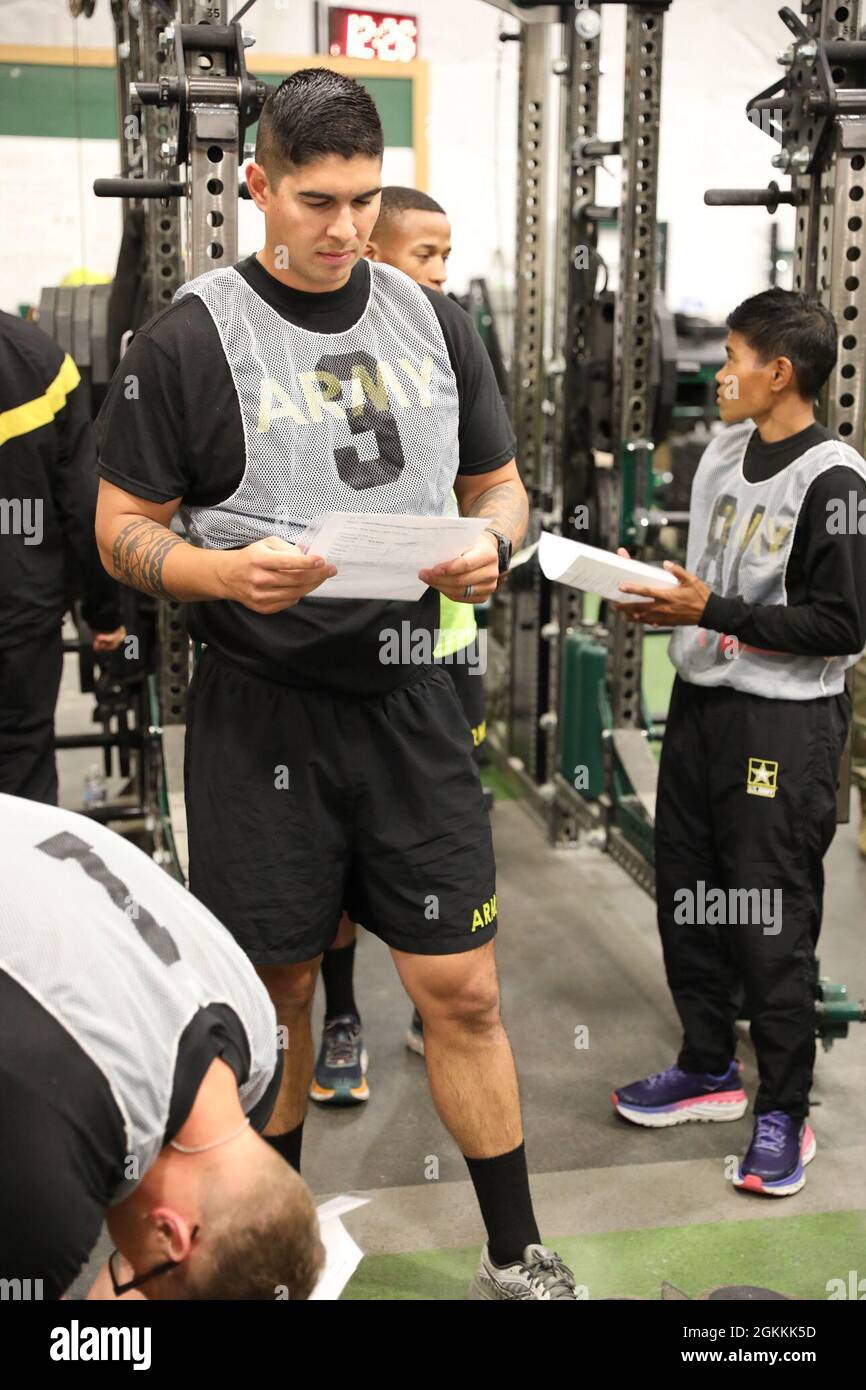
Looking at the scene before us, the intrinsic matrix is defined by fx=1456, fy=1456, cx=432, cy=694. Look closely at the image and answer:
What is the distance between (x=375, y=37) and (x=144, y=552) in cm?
647

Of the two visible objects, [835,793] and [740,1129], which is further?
[740,1129]

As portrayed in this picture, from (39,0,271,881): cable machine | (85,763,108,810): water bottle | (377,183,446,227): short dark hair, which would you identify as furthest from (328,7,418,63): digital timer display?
(377,183,446,227): short dark hair

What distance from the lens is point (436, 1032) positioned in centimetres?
224

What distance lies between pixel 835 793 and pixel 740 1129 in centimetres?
76

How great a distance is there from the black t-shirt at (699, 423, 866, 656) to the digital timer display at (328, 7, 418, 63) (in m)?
5.69

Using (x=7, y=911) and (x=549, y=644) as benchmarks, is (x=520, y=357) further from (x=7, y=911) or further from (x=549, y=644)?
(x=7, y=911)

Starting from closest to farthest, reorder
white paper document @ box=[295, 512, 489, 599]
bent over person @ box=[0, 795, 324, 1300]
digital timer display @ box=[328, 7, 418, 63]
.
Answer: bent over person @ box=[0, 795, 324, 1300] → white paper document @ box=[295, 512, 489, 599] → digital timer display @ box=[328, 7, 418, 63]

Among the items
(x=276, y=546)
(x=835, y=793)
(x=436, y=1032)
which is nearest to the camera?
(x=276, y=546)

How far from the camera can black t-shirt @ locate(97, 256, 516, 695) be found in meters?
2.04

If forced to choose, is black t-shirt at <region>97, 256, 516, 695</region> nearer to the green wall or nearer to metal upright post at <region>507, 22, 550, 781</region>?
metal upright post at <region>507, 22, 550, 781</region>

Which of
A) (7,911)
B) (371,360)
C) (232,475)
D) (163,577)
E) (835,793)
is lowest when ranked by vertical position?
(835,793)

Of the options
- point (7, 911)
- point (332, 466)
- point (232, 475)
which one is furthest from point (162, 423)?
point (7, 911)

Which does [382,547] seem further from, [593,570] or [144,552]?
[593,570]

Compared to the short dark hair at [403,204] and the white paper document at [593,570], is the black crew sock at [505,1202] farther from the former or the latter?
the short dark hair at [403,204]
